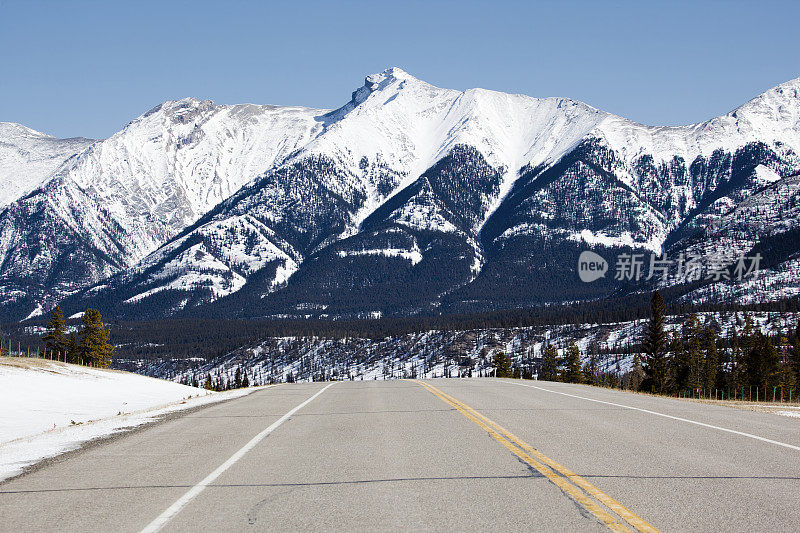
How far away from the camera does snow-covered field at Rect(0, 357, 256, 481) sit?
13.4m

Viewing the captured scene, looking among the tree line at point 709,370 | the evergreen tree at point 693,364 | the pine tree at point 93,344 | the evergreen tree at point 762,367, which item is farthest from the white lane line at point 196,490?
the evergreen tree at point 693,364

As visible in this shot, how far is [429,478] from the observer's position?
9.37 m

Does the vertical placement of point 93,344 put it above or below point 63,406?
below

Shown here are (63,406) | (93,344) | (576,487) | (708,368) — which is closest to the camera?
(576,487)

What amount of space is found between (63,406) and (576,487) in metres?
18.9

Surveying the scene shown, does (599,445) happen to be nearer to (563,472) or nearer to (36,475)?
(563,472)

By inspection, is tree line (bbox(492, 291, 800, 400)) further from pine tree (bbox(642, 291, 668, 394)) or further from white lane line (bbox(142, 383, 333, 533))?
white lane line (bbox(142, 383, 333, 533))

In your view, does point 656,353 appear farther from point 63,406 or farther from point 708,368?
point 63,406

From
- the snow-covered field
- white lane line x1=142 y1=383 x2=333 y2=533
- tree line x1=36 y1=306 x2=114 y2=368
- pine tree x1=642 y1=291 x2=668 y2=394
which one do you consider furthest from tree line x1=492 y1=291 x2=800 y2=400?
white lane line x1=142 y1=383 x2=333 y2=533

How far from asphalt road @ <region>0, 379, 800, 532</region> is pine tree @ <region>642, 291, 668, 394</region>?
219 ft

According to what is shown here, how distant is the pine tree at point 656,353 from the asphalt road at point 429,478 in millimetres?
66631

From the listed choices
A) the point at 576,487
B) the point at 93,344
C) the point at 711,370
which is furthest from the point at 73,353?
the point at 576,487

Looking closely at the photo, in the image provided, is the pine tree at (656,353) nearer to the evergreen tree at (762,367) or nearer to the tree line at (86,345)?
the evergreen tree at (762,367)

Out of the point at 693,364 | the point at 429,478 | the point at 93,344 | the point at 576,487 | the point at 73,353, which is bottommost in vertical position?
the point at 73,353
